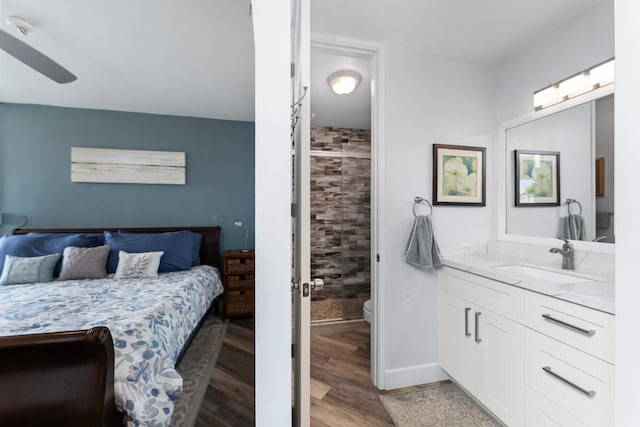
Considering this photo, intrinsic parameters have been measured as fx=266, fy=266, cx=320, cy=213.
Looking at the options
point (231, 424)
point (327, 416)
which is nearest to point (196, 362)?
point (231, 424)

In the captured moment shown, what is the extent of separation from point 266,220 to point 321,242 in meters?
2.81

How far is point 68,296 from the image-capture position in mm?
2008

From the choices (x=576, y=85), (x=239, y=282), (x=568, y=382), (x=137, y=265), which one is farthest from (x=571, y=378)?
(x=137, y=265)

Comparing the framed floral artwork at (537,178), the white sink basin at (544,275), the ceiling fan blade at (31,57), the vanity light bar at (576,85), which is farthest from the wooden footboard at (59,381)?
the vanity light bar at (576,85)

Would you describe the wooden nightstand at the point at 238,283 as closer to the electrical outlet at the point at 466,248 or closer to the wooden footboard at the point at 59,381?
the wooden footboard at the point at 59,381

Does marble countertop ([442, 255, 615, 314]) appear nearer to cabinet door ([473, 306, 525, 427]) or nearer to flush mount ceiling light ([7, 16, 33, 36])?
cabinet door ([473, 306, 525, 427])

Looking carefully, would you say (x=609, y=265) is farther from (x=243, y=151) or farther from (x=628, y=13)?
(x=243, y=151)

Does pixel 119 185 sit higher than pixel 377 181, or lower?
higher

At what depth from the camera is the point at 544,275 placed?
5.55 feet

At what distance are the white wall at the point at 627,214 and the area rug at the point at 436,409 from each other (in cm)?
101

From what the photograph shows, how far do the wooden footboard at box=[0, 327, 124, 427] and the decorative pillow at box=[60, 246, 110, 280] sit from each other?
5.74 feet

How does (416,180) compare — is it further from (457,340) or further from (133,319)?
(133,319)

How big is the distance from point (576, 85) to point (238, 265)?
3336 millimetres

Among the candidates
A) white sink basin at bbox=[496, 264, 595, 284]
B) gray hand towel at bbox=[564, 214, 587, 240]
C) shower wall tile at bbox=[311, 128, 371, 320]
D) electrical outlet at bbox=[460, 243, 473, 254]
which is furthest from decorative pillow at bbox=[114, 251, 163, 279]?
gray hand towel at bbox=[564, 214, 587, 240]
